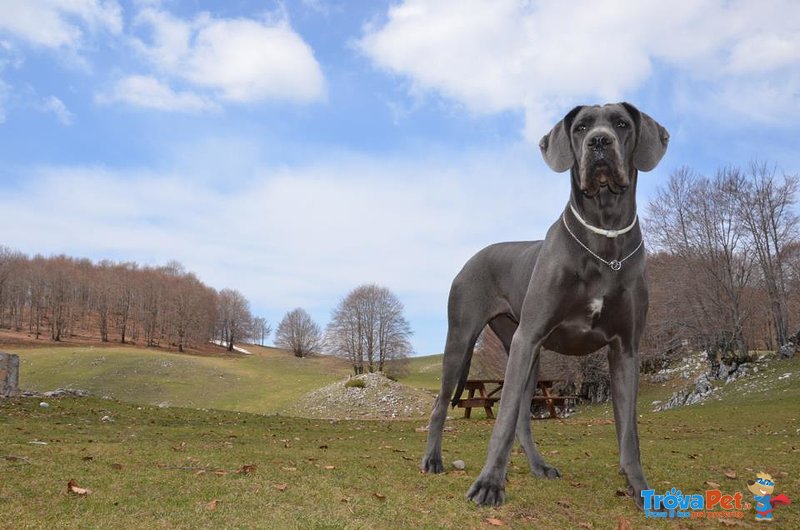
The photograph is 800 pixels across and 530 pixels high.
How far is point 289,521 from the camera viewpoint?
3.61 meters

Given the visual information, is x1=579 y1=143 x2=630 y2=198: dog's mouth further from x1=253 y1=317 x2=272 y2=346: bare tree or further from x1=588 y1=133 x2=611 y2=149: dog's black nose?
x1=253 y1=317 x2=272 y2=346: bare tree

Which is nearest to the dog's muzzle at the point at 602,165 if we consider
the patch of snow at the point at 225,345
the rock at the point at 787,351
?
the rock at the point at 787,351

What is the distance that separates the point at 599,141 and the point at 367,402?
32921 millimetres

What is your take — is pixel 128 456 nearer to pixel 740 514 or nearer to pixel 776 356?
pixel 740 514

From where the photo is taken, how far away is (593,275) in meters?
4.32

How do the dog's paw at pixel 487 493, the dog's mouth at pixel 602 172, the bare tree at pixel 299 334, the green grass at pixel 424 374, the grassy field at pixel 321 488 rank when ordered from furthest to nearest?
the bare tree at pixel 299 334 → the green grass at pixel 424 374 → the dog's mouth at pixel 602 172 → the dog's paw at pixel 487 493 → the grassy field at pixel 321 488

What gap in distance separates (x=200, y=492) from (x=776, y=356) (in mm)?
38116

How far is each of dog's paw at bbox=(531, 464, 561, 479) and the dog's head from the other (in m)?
2.65

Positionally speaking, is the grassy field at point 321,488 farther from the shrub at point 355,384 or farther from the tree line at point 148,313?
the tree line at point 148,313

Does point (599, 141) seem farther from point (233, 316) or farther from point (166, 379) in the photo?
point (233, 316)

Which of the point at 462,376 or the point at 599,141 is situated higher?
the point at 599,141

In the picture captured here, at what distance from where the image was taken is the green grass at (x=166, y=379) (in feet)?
141

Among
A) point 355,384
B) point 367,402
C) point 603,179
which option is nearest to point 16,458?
point 603,179

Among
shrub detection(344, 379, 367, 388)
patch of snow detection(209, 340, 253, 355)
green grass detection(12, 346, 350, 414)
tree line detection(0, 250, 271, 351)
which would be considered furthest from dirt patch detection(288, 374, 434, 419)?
patch of snow detection(209, 340, 253, 355)
